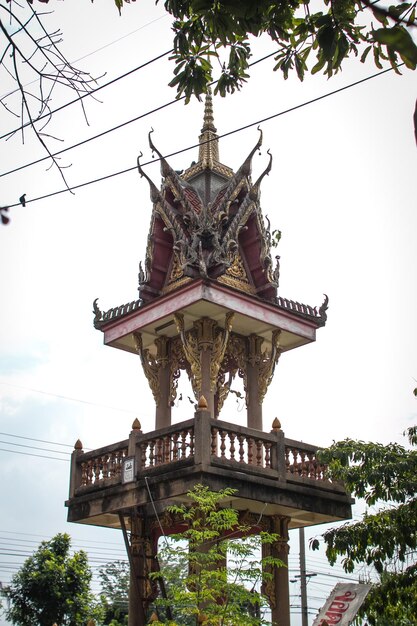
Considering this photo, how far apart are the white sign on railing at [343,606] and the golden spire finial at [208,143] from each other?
31.6 ft

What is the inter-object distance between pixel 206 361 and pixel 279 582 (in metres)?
4.18

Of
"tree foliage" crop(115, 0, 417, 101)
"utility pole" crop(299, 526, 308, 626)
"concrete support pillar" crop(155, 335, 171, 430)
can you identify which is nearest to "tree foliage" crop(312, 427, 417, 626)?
"concrete support pillar" crop(155, 335, 171, 430)

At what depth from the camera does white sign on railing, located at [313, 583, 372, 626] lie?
452 inches

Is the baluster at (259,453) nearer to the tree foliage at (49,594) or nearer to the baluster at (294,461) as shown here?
the baluster at (294,461)

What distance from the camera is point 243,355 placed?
688 inches

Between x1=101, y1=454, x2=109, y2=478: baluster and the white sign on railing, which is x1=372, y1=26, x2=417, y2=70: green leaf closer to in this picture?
the white sign on railing

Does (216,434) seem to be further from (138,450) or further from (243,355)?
(243,355)

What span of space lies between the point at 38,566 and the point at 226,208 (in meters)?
11.3

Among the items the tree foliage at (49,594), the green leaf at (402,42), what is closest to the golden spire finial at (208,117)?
the tree foliage at (49,594)

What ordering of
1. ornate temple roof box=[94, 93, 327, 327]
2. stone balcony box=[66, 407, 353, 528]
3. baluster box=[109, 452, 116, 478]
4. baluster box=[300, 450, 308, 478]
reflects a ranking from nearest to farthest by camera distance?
1. stone balcony box=[66, 407, 353, 528]
2. baluster box=[300, 450, 308, 478]
3. baluster box=[109, 452, 116, 478]
4. ornate temple roof box=[94, 93, 327, 327]


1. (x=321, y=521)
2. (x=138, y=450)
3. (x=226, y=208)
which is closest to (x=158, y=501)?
(x=138, y=450)

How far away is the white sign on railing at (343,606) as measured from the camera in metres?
11.5

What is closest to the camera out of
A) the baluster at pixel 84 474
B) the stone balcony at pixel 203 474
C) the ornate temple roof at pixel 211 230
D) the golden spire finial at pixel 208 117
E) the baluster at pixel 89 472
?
the stone balcony at pixel 203 474

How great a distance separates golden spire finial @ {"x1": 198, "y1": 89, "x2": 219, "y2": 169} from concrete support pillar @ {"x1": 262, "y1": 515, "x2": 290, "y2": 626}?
7.53 metres
